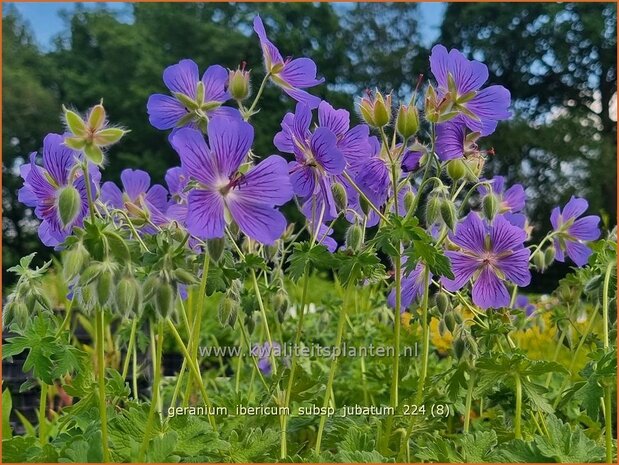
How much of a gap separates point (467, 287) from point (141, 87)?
15.6 meters

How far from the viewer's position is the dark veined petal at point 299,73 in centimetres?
141

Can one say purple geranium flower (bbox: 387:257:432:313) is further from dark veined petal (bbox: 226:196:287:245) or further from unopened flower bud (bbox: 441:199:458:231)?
dark veined petal (bbox: 226:196:287:245)

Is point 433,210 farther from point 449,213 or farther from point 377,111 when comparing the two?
point 377,111

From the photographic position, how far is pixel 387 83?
642 inches

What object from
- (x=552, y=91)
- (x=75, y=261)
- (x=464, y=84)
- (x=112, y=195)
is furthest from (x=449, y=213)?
(x=552, y=91)

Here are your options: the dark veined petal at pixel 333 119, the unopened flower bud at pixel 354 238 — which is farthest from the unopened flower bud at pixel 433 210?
the dark veined petal at pixel 333 119

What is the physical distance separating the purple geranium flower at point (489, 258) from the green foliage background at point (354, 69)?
38.7 ft

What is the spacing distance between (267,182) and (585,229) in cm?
110

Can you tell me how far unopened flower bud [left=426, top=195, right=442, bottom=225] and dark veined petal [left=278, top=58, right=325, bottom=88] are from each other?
36cm

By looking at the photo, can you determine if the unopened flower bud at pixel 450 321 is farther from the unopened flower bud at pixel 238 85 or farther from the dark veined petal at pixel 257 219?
the unopened flower bud at pixel 238 85

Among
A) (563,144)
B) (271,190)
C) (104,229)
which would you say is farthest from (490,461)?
(563,144)

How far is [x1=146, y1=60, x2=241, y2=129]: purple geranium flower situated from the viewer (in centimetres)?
125

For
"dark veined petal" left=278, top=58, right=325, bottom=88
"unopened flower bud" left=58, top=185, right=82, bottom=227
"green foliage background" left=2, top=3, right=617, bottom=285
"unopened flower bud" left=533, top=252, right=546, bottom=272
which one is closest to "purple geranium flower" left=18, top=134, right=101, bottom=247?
Answer: "unopened flower bud" left=58, top=185, right=82, bottom=227

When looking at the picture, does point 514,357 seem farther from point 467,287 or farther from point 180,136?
point 180,136
